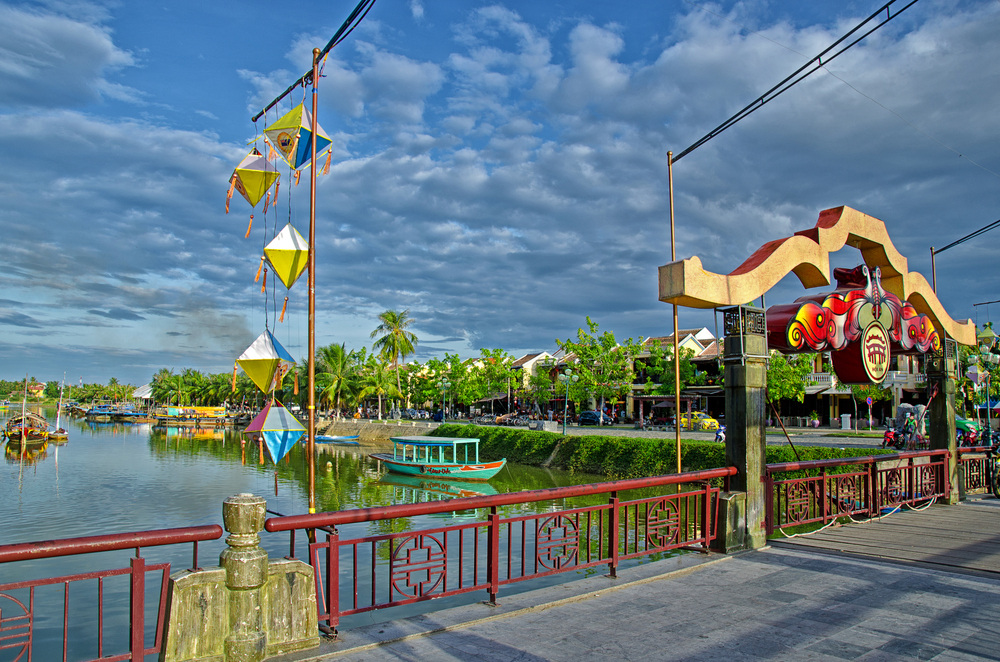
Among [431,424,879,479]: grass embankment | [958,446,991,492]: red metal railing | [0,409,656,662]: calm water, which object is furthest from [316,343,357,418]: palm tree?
[958,446,991,492]: red metal railing

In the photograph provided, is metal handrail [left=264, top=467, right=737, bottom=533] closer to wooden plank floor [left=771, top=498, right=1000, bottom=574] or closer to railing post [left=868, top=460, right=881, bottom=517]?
wooden plank floor [left=771, top=498, right=1000, bottom=574]

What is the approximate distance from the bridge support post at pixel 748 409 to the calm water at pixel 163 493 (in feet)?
16.7

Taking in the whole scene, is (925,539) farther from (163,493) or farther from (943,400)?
(163,493)

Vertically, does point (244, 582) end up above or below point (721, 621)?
above

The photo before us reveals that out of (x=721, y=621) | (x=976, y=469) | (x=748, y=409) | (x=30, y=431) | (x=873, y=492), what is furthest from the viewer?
(x=30, y=431)

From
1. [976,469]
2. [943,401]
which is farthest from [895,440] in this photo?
[943,401]

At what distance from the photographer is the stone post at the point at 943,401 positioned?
451 inches

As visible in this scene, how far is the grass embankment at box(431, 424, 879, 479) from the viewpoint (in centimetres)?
2258

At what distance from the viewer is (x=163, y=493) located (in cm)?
2566

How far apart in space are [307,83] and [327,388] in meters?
57.0

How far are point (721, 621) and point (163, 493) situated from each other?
84.9 feet

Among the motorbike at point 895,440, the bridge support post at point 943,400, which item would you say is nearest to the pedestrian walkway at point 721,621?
the bridge support post at point 943,400

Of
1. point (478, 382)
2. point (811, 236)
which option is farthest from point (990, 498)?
point (478, 382)

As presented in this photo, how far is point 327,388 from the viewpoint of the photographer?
6225 centimetres
